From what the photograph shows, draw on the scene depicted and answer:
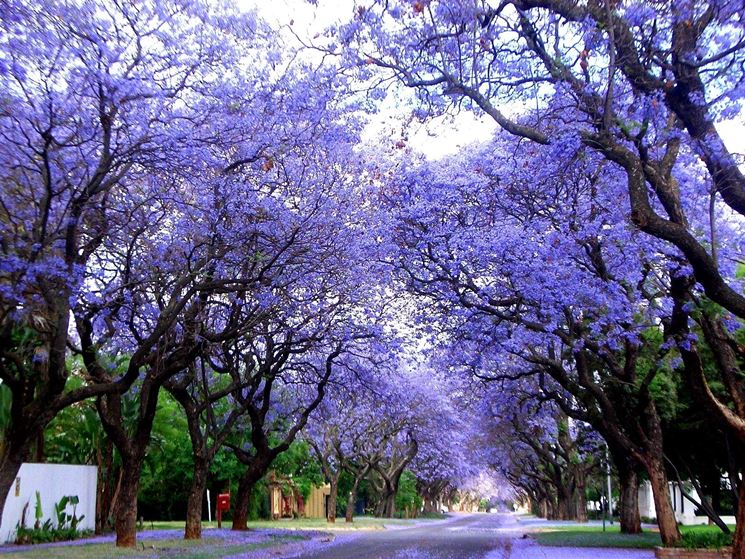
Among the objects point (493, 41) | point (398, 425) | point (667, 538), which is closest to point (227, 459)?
point (398, 425)

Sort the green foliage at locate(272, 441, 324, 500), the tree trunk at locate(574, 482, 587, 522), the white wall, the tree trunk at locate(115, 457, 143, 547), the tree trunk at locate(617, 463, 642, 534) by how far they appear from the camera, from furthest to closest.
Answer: the tree trunk at locate(574, 482, 587, 522) < the green foliage at locate(272, 441, 324, 500) < the tree trunk at locate(617, 463, 642, 534) < the white wall < the tree trunk at locate(115, 457, 143, 547)

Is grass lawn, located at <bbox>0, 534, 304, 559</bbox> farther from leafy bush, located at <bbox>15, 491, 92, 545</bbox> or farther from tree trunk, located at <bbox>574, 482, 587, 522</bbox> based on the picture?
tree trunk, located at <bbox>574, 482, 587, 522</bbox>

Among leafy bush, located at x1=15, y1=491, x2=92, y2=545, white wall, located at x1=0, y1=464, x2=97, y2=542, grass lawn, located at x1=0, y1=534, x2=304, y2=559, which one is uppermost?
white wall, located at x1=0, y1=464, x2=97, y2=542

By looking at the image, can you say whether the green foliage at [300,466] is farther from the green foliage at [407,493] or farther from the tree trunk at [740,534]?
the tree trunk at [740,534]

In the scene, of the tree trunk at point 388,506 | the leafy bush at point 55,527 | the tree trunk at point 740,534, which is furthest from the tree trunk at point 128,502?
the tree trunk at point 388,506

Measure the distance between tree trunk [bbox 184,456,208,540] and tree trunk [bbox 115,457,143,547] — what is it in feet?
13.0

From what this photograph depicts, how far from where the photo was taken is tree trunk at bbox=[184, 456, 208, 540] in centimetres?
2181

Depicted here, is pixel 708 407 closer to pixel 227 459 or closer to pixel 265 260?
pixel 265 260

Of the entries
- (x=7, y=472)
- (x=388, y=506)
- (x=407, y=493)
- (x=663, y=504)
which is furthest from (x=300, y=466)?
(x=7, y=472)

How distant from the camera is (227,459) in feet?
122

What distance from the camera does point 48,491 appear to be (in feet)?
73.3

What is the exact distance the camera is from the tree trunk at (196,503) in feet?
71.6

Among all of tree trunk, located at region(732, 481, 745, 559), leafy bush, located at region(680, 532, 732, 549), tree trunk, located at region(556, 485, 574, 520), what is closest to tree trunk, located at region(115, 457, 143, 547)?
leafy bush, located at region(680, 532, 732, 549)

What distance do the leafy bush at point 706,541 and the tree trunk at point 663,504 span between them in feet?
1.03
